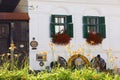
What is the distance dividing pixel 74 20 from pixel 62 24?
0.58 metres

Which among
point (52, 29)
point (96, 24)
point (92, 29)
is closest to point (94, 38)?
point (92, 29)

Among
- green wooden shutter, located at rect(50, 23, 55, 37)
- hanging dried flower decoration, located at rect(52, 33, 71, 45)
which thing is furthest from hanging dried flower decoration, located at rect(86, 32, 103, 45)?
green wooden shutter, located at rect(50, 23, 55, 37)

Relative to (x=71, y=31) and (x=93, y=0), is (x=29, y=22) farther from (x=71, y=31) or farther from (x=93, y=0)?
(x=93, y=0)

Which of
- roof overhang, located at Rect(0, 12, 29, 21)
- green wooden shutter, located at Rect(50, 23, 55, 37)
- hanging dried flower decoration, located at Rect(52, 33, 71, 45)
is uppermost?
roof overhang, located at Rect(0, 12, 29, 21)

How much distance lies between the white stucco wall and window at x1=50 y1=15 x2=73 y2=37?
207mm

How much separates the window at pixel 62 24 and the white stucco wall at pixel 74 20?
207 mm

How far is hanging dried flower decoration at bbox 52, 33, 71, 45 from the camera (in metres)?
15.5

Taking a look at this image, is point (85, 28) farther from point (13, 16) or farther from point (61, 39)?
point (13, 16)

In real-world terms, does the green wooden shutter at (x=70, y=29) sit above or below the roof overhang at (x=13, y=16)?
below

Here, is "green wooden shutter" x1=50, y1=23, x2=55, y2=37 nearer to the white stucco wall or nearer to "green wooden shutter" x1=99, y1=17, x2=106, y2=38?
the white stucco wall

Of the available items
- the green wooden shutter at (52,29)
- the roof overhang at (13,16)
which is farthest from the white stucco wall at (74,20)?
the roof overhang at (13,16)

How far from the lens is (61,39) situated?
15.6 m

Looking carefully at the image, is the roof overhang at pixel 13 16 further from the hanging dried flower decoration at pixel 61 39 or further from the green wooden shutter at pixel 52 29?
the hanging dried flower decoration at pixel 61 39

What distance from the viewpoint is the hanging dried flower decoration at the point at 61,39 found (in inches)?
611
